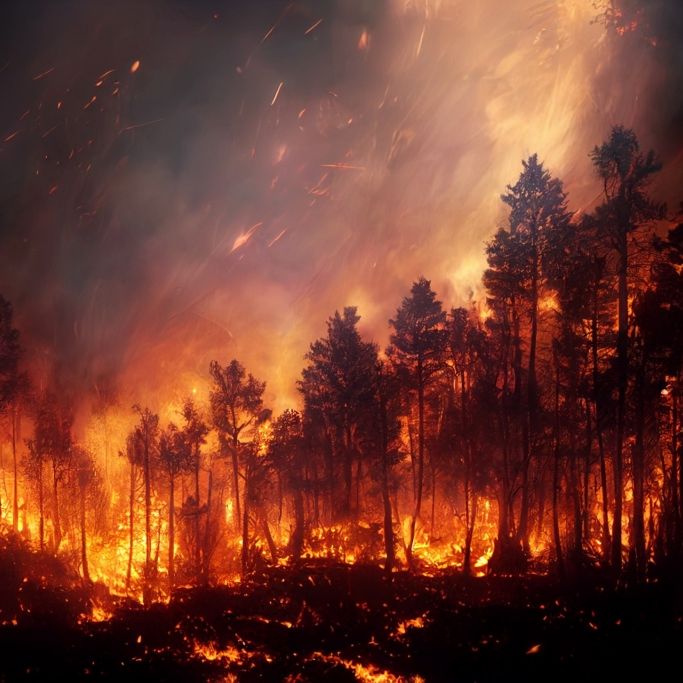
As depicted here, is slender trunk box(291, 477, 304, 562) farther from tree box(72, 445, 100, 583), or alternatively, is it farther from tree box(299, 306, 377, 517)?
tree box(72, 445, 100, 583)

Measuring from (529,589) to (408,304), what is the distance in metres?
18.3

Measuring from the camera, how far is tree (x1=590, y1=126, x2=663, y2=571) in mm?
23453

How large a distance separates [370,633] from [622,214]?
2288cm

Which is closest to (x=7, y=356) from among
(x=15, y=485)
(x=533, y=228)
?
(x=15, y=485)

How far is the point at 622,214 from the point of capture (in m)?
23.9

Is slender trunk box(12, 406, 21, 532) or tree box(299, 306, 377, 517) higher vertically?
tree box(299, 306, 377, 517)

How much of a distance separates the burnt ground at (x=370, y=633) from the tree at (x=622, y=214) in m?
4.12

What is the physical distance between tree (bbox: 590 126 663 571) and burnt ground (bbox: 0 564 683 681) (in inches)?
162

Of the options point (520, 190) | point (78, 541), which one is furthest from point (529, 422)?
point (78, 541)

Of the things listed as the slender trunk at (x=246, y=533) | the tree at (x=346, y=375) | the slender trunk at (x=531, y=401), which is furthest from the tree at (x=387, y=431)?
the slender trunk at (x=246, y=533)

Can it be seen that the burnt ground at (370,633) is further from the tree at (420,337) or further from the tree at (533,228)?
the tree at (420,337)

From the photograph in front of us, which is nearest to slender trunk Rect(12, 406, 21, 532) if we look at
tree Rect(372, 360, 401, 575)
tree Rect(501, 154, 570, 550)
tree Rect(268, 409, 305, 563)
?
tree Rect(268, 409, 305, 563)

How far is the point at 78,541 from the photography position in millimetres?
49000

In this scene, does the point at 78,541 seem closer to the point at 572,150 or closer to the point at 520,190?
the point at 520,190
